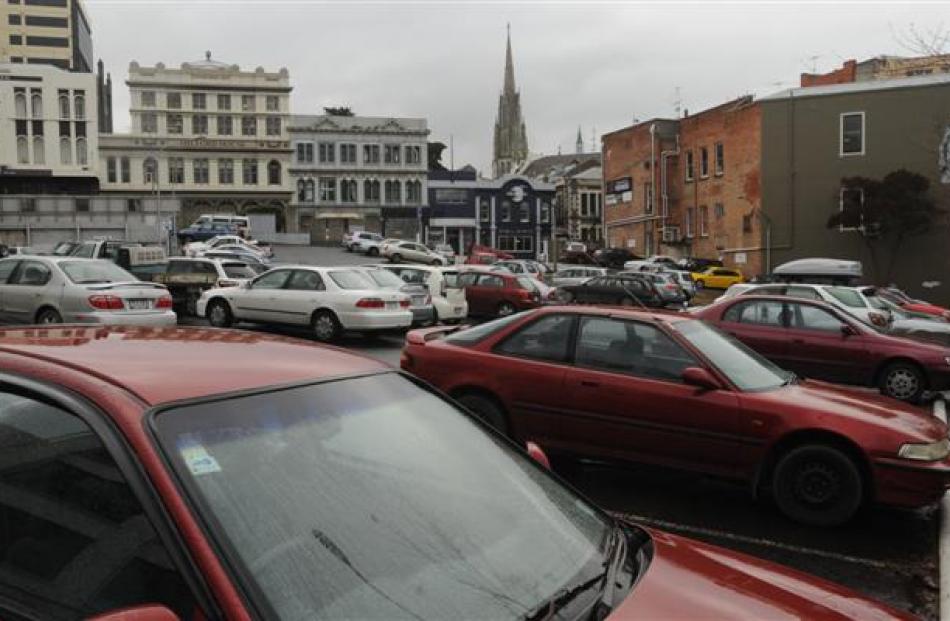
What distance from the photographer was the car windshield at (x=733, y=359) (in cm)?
642

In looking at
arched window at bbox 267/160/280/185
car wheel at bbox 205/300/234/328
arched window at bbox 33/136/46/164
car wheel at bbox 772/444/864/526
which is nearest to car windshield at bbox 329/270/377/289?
car wheel at bbox 205/300/234/328

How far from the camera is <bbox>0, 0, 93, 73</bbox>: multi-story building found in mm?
92812

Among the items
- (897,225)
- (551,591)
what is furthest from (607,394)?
(897,225)

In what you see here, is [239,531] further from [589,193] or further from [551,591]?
[589,193]

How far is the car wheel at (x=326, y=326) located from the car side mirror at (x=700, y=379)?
33.9ft

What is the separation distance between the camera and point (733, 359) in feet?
22.0

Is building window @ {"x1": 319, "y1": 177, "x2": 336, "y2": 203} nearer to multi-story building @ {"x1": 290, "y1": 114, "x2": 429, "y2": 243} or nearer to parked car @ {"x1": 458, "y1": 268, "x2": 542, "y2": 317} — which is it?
multi-story building @ {"x1": 290, "y1": 114, "x2": 429, "y2": 243}

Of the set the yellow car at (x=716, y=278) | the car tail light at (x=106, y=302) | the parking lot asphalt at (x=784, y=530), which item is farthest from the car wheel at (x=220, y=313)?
the yellow car at (x=716, y=278)

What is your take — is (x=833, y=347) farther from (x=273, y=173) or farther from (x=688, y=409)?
(x=273, y=173)

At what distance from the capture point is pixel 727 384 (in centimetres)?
627

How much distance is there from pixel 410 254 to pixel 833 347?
42447 mm

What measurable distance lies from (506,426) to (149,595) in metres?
5.31

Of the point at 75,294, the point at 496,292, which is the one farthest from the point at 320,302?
the point at 496,292

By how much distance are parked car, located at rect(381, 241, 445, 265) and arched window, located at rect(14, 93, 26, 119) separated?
41502 mm
